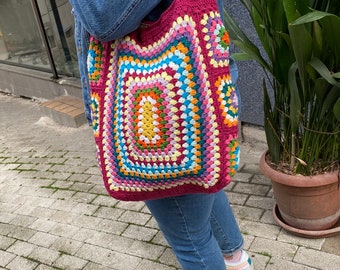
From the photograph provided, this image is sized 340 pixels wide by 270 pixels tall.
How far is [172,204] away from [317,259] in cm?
113

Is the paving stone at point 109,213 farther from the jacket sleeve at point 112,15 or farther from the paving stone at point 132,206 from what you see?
the jacket sleeve at point 112,15

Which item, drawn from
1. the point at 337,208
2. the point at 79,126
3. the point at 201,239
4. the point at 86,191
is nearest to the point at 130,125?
the point at 201,239

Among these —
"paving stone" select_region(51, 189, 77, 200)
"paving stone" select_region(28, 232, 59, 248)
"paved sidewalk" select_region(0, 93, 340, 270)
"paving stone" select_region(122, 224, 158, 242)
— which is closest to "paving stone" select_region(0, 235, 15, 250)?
"paved sidewalk" select_region(0, 93, 340, 270)

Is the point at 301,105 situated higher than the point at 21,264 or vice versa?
the point at 301,105

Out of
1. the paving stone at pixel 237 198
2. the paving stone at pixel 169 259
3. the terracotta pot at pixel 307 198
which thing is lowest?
the paving stone at pixel 237 198

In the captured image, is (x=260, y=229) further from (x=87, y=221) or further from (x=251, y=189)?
(x=87, y=221)

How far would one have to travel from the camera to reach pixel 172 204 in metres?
1.48

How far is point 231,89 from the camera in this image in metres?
1.28

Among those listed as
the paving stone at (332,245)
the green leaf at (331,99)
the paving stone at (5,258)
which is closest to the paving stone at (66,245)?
the paving stone at (5,258)

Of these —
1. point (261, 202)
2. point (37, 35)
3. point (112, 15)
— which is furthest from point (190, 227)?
point (37, 35)

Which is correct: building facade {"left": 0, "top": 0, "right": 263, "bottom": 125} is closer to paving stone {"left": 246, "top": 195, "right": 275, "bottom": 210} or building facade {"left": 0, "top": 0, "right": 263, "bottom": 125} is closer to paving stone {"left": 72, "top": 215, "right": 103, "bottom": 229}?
paving stone {"left": 72, "top": 215, "right": 103, "bottom": 229}

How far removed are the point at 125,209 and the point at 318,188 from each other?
54.3 inches

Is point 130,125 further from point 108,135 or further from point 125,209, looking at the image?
point 125,209

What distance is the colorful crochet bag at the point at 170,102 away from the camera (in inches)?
47.4
